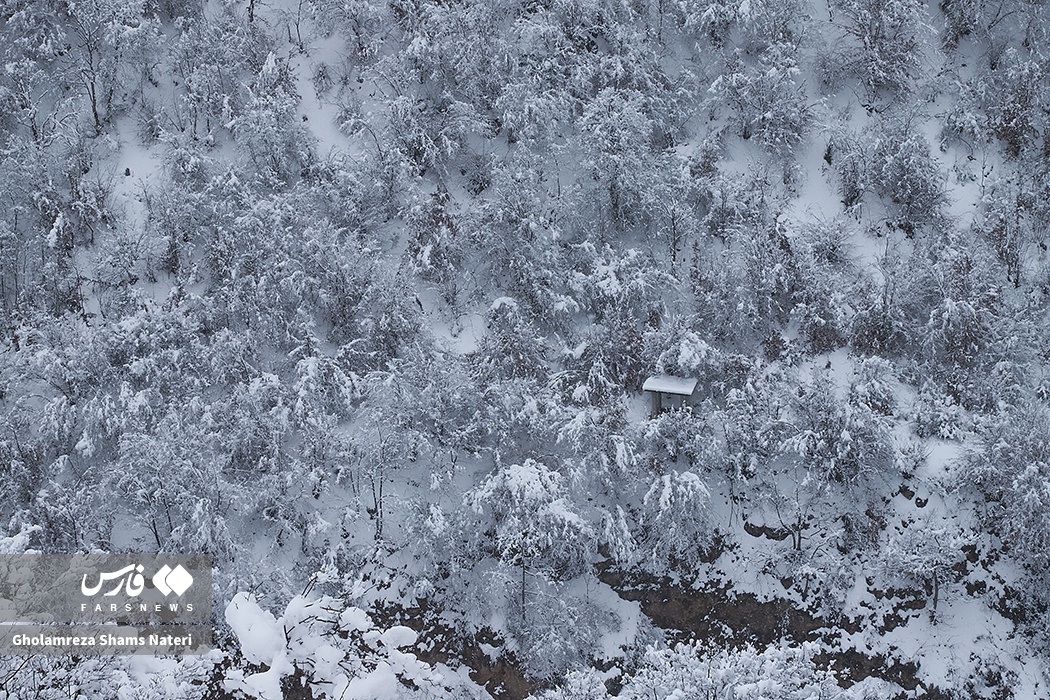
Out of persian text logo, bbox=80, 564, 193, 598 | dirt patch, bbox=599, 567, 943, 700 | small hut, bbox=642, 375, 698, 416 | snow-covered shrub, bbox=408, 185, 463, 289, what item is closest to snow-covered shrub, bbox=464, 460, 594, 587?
dirt patch, bbox=599, 567, 943, 700

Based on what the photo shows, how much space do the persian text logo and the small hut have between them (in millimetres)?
7562

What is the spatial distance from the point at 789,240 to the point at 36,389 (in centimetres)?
1320

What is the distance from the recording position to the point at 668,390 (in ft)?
43.2

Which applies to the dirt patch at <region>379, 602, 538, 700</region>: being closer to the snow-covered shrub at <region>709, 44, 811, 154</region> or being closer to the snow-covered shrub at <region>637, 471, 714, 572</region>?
the snow-covered shrub at <region>637, 471, 714, 572</region>

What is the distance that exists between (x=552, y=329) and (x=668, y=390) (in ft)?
8.27

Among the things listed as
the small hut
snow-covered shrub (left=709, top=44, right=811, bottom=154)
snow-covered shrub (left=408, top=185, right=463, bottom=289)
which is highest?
Result: snow-covered shrub (left=709, top=44, right=811, bottom=154)

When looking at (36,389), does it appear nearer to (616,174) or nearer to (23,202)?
(23,202)

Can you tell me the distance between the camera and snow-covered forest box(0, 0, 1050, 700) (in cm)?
1214

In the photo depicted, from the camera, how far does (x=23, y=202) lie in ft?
51.2

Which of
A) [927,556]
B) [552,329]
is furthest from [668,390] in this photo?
[927,556]

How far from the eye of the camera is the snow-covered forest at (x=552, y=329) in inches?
478

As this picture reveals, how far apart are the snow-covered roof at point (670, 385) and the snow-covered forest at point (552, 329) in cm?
40

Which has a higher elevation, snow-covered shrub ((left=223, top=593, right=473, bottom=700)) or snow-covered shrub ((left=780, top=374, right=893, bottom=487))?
snow-covered shrub ((left=780, top=374, right=893, bottom=487))

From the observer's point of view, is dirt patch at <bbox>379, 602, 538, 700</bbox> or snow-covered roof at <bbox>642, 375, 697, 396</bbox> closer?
dirt patch at <bbox>379, 602, 538, 700</bbox>
